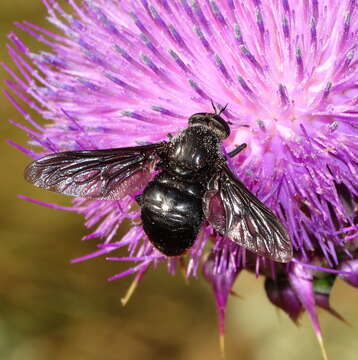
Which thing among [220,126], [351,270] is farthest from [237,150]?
[351,270]

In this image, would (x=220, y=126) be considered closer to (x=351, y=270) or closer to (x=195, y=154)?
(x=195, y=154)

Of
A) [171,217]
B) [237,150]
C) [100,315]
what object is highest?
[237,150]

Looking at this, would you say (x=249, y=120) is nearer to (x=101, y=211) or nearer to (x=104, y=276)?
(x=101, y=211)

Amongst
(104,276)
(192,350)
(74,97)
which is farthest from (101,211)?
(192,350)

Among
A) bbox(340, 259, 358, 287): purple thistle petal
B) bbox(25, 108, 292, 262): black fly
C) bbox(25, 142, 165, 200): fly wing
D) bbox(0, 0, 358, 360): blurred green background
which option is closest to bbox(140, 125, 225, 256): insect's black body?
bbox(25, 108, 292, 262): black fly

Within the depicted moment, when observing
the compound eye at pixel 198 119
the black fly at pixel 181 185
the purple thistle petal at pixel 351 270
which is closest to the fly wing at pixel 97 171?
the black fly at pixel 181 185

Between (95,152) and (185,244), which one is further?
→ (95,152)
